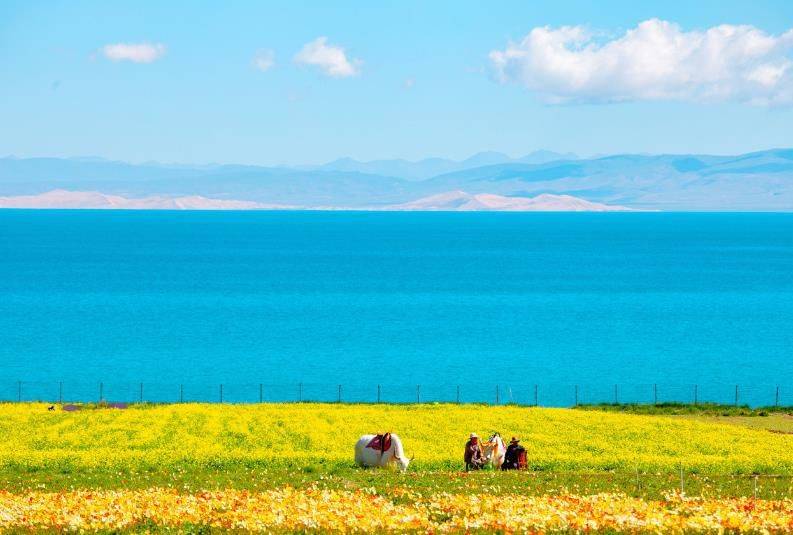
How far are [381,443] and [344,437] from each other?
419 inches

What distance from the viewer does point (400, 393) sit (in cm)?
9069

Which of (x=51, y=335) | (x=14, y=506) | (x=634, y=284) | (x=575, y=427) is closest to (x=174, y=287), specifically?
(x=51, y=335)

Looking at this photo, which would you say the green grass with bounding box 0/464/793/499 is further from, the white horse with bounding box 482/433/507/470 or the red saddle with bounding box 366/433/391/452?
the white horse with bounding box 482/433/507/470

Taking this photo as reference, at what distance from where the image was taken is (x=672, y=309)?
15300 centimetres

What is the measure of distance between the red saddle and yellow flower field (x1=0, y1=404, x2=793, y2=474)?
242 centimetres

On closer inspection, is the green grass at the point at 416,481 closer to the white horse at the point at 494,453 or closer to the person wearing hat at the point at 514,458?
the white horse at the point at 494,453

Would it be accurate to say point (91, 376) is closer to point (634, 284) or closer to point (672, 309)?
point (672, 309)

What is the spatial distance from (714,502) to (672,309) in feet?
407

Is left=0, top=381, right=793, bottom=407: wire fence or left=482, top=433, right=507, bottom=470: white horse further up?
left=482, top=433, right=507, bottom=470: white horse

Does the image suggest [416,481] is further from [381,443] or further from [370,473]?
[381,443]

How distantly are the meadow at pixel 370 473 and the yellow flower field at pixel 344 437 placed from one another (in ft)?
0.35

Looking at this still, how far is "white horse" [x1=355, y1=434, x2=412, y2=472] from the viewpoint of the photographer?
147 feet

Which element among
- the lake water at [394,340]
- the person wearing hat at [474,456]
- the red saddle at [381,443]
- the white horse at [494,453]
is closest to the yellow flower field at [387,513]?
the red saddle at [381,443]

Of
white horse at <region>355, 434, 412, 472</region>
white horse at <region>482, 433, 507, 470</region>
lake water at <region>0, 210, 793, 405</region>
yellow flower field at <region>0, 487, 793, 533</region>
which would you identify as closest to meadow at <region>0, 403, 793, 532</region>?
yellow flower field at <region>0, 487, 793, 533</region>
